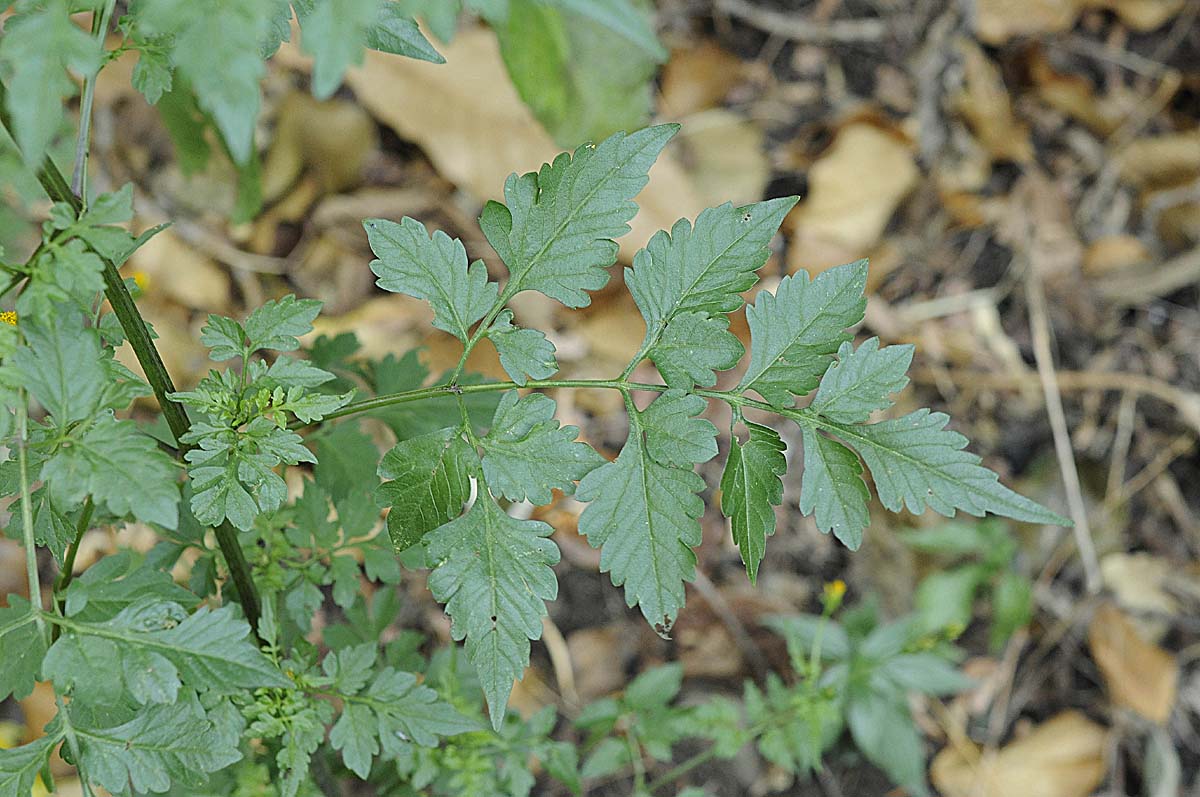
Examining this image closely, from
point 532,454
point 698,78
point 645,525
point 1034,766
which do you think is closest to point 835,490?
point 645,525

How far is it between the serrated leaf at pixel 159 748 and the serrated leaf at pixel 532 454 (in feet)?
1.18

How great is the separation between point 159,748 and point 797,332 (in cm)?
75

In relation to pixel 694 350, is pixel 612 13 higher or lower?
higher

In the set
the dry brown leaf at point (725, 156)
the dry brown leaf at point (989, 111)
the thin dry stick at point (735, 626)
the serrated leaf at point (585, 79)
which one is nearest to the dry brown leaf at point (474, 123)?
the dry brown leaf at point (725, 156)

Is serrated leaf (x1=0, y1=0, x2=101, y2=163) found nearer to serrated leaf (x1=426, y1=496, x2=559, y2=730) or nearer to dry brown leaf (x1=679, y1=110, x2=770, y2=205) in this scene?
serrated leaf (x1=426, y1=496, x2=559, y2=730)

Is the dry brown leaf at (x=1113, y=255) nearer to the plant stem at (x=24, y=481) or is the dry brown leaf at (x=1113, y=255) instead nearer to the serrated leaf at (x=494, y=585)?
the serrated leaf at (x=494, y=585)

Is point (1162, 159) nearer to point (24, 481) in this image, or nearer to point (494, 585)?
point (494, 585)

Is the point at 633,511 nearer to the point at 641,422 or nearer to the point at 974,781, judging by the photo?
the point at 641,422

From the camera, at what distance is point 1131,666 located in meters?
2.53

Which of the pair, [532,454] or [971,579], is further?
[971,579]

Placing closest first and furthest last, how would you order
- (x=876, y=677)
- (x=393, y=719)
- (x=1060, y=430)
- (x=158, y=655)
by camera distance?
1. (x=158, y=655)
2. (x=393, y=719)
3. (x=876, y=677)
4. (x=1060, y=430)

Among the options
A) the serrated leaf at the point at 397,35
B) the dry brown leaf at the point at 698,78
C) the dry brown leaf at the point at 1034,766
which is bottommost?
the dry brown leaf at the point at 1034,766

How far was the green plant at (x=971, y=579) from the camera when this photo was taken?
2.48 metres

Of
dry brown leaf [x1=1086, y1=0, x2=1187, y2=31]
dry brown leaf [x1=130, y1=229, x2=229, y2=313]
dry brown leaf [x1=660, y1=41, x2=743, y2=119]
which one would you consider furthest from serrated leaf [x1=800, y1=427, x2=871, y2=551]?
dry brown leaf [x1=1086, y1=0, x2=1187, y2=31]
